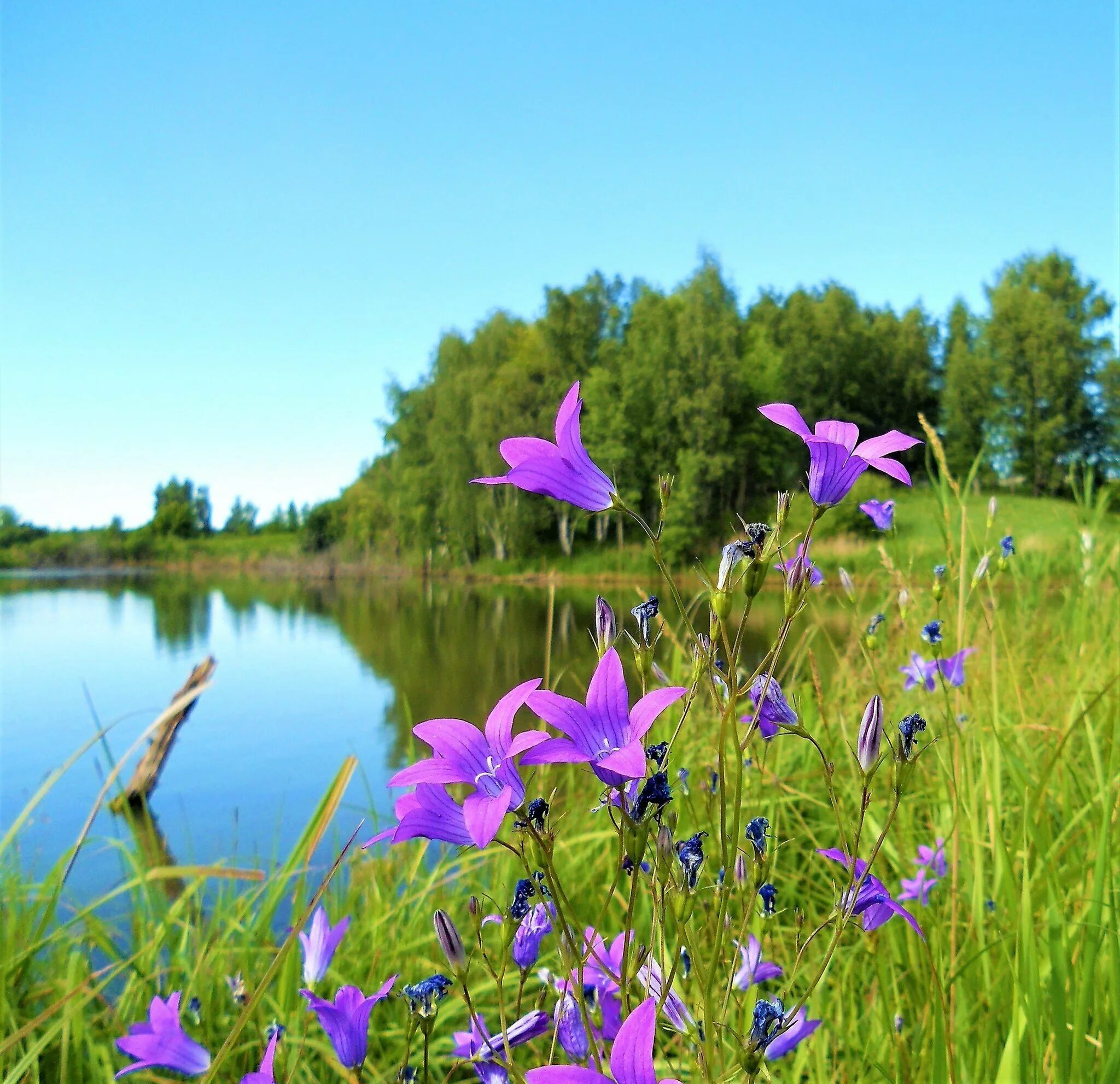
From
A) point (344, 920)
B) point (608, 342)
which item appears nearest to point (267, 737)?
point (344, 920)

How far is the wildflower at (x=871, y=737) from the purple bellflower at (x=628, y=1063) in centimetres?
35

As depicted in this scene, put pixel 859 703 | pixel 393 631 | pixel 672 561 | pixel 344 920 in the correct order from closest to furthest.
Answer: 1. pixel 344 920
2. pixel 859 703
3. pixel 393 631
4. pixel 672 561

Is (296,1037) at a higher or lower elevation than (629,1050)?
lower

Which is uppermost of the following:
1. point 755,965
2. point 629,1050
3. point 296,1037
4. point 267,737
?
point 629,1050

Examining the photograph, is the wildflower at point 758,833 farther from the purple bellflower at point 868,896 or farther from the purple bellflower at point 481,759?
the purple bellflower at point 481,759

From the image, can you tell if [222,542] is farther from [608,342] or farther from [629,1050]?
[629,1050]

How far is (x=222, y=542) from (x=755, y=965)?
6461cm

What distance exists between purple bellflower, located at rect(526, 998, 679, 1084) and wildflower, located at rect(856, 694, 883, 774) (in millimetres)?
353

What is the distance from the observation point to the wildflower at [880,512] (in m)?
1.56

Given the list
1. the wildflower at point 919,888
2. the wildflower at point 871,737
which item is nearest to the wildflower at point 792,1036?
the wildflower at point 871,737

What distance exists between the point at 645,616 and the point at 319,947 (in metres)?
0.68

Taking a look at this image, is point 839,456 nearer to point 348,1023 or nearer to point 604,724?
point 604,724

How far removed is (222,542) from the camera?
2368 inches

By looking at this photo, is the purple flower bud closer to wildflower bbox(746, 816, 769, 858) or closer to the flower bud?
the flower bud
